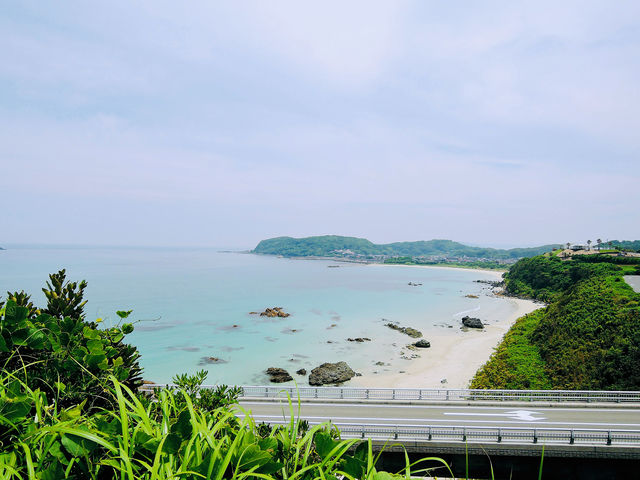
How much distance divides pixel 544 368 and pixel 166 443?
3301 centimetres

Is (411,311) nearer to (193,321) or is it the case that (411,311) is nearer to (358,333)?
(358,333)

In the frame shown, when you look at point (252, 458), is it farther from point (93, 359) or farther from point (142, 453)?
point (93, 359)

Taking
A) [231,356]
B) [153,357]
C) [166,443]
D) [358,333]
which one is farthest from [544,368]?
[153,357]

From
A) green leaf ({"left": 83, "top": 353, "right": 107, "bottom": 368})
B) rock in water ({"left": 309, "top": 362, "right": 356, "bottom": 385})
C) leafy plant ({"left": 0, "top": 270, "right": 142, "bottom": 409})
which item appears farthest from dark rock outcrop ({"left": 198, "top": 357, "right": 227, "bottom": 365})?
green leaf ({"left": 83, "top": 353, "right": 107, "bottom": 368})

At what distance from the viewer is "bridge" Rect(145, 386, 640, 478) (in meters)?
11.8

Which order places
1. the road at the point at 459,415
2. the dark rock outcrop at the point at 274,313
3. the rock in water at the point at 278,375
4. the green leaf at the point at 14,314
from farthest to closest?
the dark rock outcrop at the point at 274,313 < the rock in water at the point at 278,375 < the road at the point at 459,415 < the green leaf at the point at 14,314

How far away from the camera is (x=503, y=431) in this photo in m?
13.2

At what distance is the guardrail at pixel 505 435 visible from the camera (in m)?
11.9

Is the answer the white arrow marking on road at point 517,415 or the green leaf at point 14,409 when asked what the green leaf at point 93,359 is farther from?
the white arrow marking on road at point 517,415

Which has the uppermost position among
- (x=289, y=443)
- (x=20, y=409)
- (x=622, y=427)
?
(x=20, y=409)

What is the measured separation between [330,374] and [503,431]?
1925cm

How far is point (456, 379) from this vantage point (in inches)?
1150

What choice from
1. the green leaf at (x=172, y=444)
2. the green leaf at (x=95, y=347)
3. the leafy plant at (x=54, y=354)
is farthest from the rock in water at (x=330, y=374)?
the green leaf at (x=172, y=444)

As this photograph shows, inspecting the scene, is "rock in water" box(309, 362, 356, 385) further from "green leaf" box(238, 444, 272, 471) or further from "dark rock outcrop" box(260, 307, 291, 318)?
"green leaf" box(238, 444, 272, 471)
